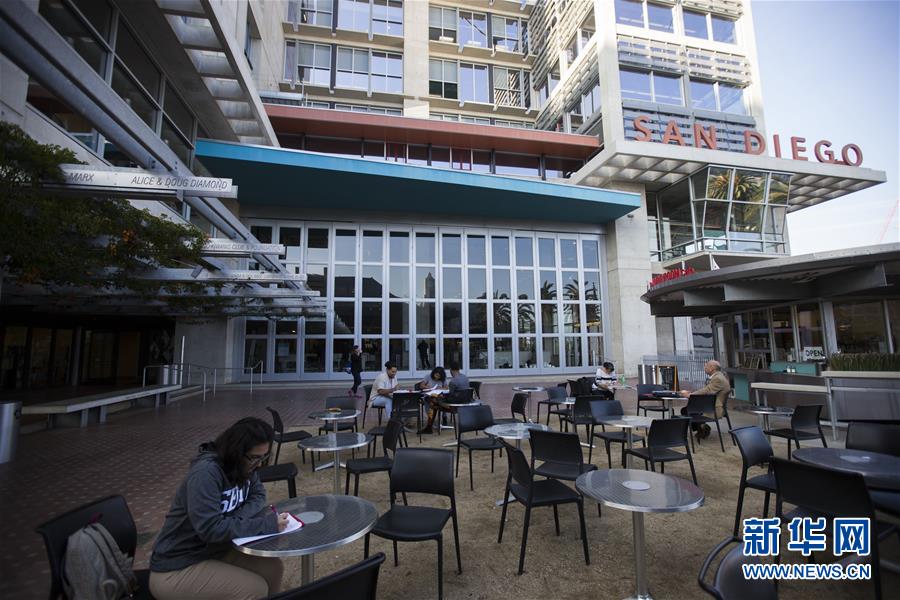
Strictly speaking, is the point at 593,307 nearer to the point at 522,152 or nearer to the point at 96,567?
the point at 522,152

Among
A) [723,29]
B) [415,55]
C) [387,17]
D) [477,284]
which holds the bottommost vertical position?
[477,284]

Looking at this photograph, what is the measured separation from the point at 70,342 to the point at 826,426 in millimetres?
22892

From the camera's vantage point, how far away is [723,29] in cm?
2173

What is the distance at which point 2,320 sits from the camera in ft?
43.6

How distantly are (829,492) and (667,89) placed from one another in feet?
74.2

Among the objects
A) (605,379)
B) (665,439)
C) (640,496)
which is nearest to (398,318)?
(605,379)

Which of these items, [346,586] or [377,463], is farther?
A: [377,463]

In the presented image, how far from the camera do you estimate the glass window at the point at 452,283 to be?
17.7 meters

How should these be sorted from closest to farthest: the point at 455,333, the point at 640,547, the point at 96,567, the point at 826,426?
1. the point at 96,567
2. the point at 640,547
3. the point at 826,426
4. the point at 455,333

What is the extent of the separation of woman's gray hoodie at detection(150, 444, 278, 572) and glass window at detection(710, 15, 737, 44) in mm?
28323

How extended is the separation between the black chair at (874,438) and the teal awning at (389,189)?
12.9 meters

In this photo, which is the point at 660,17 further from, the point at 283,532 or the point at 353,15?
the point at 283,532

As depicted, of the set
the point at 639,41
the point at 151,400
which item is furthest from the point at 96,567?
the point at 639,41

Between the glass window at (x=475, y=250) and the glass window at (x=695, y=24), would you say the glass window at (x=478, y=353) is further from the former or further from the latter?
the glass window at (x=695, y=24)
